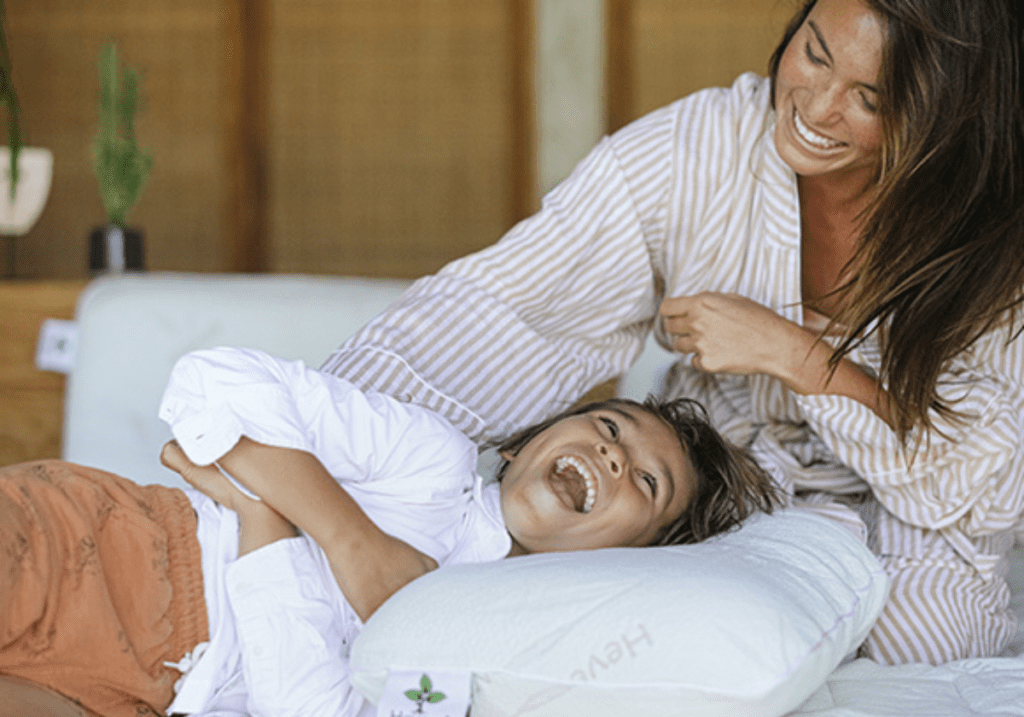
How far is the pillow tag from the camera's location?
1.04 metres

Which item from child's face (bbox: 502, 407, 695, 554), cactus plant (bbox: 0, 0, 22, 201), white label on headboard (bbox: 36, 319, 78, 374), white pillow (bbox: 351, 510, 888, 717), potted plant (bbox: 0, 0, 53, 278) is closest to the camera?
white pillow (bbox: 351, 510, 888, 717)

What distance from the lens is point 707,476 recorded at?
1654 mm

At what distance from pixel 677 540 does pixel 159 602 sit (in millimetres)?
678

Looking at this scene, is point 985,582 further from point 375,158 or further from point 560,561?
point 375,158

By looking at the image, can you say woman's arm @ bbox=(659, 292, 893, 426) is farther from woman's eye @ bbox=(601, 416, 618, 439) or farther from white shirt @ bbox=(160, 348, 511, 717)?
white shirt @ bbox=(160, 348, 511, 717)

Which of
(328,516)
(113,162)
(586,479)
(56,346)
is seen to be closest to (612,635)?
(328,516)

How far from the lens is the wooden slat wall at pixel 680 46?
377cm

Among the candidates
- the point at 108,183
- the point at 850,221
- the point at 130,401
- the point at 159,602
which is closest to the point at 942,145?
the point at 850,221

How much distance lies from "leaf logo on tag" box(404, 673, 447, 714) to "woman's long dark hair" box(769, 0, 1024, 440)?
765 millimetres

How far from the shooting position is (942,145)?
1505 mm

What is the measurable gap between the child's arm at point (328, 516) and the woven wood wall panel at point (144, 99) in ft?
9.42

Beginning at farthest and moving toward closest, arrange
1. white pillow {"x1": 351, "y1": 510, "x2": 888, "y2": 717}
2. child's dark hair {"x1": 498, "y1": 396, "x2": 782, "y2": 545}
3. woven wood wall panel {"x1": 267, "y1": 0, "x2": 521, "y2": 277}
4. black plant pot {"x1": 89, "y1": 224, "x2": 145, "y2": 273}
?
woven wood wall panel {"x1": 267, "y1": 0, "x2": 521, "y2": 277} → black plant pot {"x1": 89, "y1": 224, "x2": 145, "y2": 273} → child's dark hair {"x1": 498, "y1": 396, "x2": 782, "y2": 545} → white pillow {"x1": 351, "y1": 510, "x2": 888, "y2": 717}

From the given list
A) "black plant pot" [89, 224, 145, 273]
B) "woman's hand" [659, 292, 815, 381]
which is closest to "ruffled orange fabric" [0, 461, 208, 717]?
"woman's hand" [659, 292, 815, 381]

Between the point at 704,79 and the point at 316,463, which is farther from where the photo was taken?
the point at 704,79
